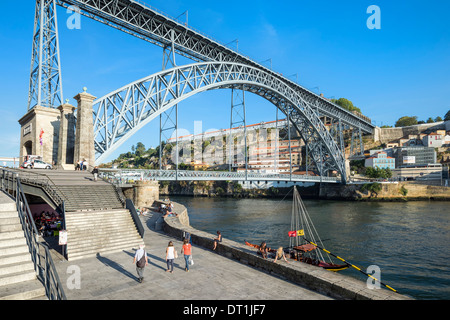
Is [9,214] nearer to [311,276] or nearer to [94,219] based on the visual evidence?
[94,219]

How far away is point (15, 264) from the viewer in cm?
748

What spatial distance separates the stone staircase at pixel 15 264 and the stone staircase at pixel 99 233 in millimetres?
3436

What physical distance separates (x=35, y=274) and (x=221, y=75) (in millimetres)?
35605

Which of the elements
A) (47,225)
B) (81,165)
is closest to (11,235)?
(47,225)

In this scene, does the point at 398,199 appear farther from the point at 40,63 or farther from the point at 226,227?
the point at 40,63

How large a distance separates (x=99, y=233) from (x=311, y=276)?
10117 millimetres

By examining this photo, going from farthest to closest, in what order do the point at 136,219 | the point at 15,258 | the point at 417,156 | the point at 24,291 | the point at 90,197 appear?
the point at 417,156 < the point at 90,197 < the point at 136,219 < the point at 15,258 < the point at 24,291

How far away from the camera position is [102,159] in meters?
24.9

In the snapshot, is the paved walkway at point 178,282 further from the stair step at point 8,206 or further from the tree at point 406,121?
the tree at point 406,121

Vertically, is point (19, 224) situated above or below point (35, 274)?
above

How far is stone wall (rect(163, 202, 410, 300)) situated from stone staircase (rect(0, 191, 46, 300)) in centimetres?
704

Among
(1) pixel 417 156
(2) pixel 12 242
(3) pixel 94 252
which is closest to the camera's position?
(2) pixel 12 242

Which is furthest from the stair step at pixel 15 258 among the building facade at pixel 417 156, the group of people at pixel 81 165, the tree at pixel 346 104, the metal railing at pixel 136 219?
the tree at pixel 346 104
